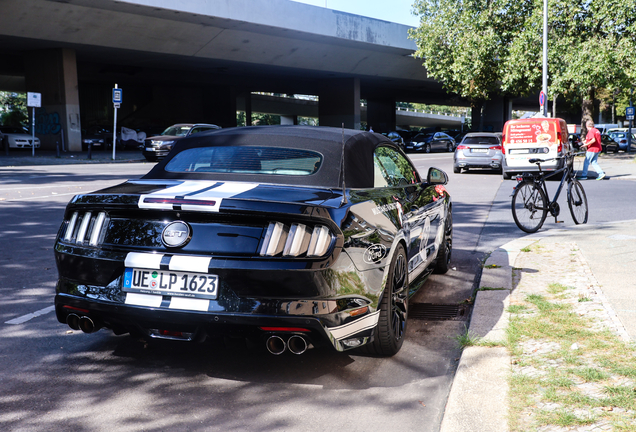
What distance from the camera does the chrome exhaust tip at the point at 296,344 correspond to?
345 cm

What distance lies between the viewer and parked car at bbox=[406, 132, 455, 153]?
43.3 meters

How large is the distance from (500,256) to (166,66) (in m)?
37.2

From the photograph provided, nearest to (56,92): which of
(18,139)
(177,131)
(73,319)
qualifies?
(18,139)

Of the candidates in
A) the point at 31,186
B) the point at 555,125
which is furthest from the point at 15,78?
the point at 555,125

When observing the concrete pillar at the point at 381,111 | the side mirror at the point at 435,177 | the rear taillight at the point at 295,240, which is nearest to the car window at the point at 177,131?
the side mirror at the point at 435,177

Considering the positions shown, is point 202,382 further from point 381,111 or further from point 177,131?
point 381,111

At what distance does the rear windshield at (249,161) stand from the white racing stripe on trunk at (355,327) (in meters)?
1.06

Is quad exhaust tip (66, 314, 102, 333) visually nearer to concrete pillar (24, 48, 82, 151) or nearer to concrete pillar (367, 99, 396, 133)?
concrete pillar (24, 48, 82, 151)

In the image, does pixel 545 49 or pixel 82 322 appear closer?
pixel 82 322

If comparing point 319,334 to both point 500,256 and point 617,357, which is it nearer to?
point 617,357

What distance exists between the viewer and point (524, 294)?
5.32 meters

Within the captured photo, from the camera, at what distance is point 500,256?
22.7 ft

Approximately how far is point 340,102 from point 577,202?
1633 inches

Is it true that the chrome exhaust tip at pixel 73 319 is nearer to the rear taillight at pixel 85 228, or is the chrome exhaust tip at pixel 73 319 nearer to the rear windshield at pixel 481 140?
the rear taillight at pixel 85 228
